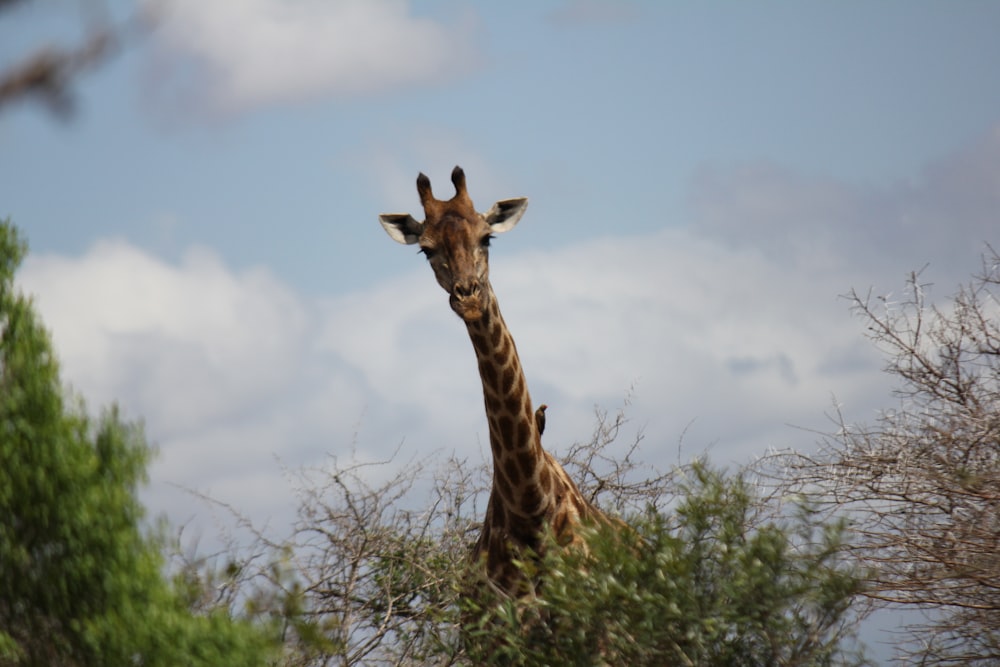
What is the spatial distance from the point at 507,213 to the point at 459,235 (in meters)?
1.16

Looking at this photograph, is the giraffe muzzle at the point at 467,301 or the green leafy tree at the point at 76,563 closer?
the green leafy tree at the point at 76,563

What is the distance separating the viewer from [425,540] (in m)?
Result: 11.7

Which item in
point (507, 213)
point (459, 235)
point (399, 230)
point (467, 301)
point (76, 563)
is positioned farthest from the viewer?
point (507, 213)

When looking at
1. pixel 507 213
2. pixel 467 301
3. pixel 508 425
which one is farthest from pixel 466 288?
pixel 507 213

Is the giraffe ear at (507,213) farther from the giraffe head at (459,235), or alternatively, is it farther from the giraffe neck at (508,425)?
the giraffe neck at (508,425)

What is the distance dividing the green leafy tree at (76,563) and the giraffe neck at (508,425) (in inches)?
91.1

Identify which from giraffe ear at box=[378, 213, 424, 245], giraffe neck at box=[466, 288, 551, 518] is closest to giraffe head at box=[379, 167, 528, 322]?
giraffe ear at box=[378, 213, 424, 245]

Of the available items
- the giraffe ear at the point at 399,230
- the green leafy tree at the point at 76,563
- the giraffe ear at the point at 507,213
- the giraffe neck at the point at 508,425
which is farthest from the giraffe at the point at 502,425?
the green leafy tree at the point at 76,563

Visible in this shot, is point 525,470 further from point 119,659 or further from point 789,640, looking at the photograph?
point 119,659

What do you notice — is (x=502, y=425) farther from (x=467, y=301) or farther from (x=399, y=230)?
(x=399, y=230)

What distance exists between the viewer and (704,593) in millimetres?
7527

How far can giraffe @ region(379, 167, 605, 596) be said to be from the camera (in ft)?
28.3

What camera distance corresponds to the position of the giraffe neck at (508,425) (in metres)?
8.77

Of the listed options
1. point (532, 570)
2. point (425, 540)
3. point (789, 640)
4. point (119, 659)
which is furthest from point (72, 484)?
point (425, 540)
